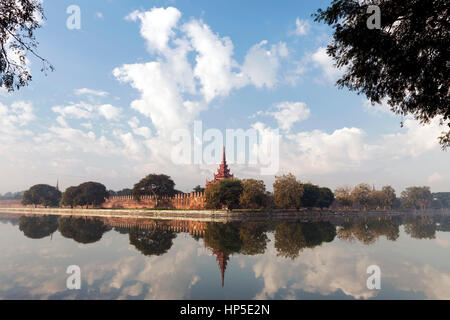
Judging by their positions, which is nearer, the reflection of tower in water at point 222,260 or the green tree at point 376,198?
the reflection of tower in water at point 222,260

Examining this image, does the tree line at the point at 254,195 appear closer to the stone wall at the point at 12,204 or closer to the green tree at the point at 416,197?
the green tree at the point at 416,197

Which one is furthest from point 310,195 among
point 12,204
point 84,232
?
point 12,204

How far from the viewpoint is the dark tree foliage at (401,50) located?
383 inches

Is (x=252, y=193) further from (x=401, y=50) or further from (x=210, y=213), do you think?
(x=401, y=50)

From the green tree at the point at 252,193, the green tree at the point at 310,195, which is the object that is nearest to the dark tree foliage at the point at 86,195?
the green tree at the point at 252,193

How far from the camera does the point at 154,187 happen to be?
70000 mm

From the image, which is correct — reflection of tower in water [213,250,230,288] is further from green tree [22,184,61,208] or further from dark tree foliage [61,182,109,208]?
green tree [22,184,61,208]

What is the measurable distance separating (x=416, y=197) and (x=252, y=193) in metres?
93.1

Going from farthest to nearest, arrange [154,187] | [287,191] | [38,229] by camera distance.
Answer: [154,187], [287,191], [38,229]

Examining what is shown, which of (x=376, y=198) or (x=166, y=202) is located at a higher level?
(x=376, y=198)

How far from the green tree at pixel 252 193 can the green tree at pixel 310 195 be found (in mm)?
12738
